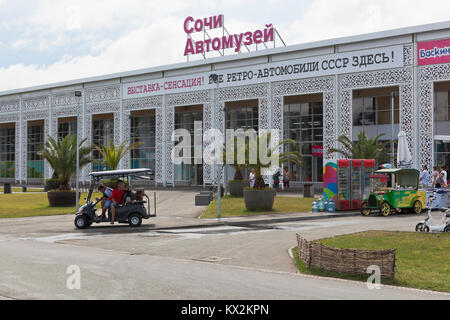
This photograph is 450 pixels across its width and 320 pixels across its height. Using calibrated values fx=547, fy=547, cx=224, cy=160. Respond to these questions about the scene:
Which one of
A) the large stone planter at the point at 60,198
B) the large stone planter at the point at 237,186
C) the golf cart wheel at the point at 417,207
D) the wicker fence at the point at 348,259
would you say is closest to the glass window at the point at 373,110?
the large stone planter at the point at 237,186

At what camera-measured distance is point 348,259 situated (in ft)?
32.0

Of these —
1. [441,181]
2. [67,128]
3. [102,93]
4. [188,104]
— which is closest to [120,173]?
[441,181]

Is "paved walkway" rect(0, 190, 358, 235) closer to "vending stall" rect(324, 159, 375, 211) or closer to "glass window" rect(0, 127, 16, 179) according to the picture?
"vending stall" rect(324, 159, 375, 211)

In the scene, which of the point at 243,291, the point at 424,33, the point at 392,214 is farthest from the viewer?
the point at 424,33

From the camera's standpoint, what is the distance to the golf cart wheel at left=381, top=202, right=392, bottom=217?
22828 millimetres

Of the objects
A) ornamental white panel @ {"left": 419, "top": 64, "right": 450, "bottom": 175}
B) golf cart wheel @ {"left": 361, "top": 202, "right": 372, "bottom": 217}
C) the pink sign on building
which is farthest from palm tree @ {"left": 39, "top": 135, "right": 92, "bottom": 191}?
the pink sign on building

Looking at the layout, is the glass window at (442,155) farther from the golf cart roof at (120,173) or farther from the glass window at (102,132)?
the glass window at (102,132)

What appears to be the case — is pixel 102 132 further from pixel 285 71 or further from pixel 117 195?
pixel 117 195

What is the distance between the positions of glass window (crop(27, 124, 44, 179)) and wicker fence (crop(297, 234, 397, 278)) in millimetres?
58515

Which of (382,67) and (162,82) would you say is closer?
(382,67)

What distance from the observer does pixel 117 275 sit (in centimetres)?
970
